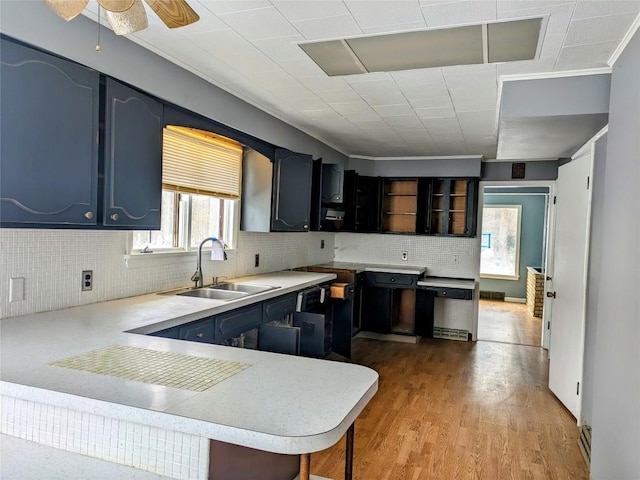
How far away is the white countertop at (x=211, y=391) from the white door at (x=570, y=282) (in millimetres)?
2587

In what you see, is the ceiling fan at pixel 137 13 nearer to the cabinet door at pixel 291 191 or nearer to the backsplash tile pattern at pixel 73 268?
the backsplash tile pattern at pixel 73 268

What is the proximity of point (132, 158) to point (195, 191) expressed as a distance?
1067mm

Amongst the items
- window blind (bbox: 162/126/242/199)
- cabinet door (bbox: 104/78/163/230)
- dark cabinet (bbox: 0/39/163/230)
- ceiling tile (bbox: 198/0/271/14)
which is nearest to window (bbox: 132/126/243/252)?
window blind (bbox: 162/126/242/199)

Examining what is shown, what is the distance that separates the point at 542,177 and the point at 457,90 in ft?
10.2

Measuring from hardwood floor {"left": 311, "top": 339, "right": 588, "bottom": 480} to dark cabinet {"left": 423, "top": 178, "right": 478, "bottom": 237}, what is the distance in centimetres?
174

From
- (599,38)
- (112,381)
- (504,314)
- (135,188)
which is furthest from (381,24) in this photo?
(504,314)

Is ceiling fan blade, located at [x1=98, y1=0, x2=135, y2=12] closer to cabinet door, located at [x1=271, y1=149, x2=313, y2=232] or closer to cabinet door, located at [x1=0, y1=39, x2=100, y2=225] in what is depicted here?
cabinet door, located at [x1=0, y1=39, x2=100, y2=225]

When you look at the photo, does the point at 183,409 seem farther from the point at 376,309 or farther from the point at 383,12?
the point at 376,309

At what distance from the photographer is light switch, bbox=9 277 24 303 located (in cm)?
210

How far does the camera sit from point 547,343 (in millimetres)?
5512

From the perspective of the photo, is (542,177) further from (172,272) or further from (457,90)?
(172,272)

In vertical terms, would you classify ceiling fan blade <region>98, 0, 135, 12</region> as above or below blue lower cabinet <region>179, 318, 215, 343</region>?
above

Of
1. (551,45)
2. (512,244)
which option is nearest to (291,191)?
(551,45)

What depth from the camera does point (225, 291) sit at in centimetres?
338
